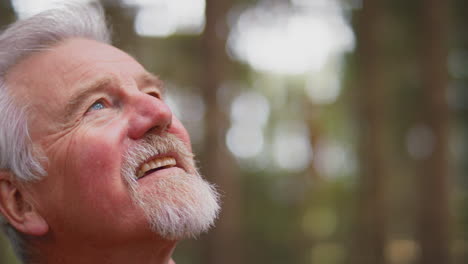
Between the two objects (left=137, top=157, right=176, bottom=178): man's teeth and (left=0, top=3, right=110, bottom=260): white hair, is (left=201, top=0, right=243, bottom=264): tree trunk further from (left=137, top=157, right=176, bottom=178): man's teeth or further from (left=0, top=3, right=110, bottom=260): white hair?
(left=137, top=157, right=176, bottom=178): man's teeth

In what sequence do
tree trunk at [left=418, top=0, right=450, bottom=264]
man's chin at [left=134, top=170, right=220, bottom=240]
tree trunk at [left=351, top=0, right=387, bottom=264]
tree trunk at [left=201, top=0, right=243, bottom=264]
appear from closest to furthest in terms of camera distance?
man's chin at [left=134, top=170, right=220, bottom=240] → tree trunk at [left=201, top=0, right=243, bottom=264] → tree trunk at [left=418, top=0, right=450, bottom=264] → tree trunk at [left=351, top=0, right=387, bottom=264]

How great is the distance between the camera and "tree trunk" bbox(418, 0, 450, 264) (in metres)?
7.91

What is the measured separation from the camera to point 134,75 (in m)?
2.06

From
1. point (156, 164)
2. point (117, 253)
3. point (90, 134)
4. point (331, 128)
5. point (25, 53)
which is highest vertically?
point (25, 53)

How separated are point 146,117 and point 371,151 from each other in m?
7.58

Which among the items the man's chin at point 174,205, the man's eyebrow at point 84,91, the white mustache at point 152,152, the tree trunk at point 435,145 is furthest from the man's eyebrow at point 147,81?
the tree trunk at point 435,145

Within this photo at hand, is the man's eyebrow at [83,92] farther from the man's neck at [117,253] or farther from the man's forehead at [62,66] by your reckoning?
the man's neck at [117,253]

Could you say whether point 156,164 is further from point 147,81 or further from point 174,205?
point 147,81

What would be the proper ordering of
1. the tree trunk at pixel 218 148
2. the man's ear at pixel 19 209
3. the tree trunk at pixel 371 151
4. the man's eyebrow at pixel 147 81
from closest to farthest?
the man's ear at pixel 19 209 < the man's eyebrow at pixel 147 81 < the tree trunk at pixel 218 148 < the tree trunk at pixel 371 151

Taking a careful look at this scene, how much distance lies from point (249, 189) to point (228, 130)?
6.30m

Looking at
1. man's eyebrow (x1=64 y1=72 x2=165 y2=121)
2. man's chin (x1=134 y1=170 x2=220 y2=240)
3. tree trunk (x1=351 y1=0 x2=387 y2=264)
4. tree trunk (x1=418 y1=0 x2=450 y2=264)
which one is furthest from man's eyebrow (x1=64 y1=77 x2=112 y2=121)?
tree trunk (x1=351 y1=0 x2=387 y2=264)

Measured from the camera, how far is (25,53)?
2.03 m

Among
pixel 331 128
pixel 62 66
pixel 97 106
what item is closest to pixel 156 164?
pixel 97 106

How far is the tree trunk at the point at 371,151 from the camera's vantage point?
869cm
